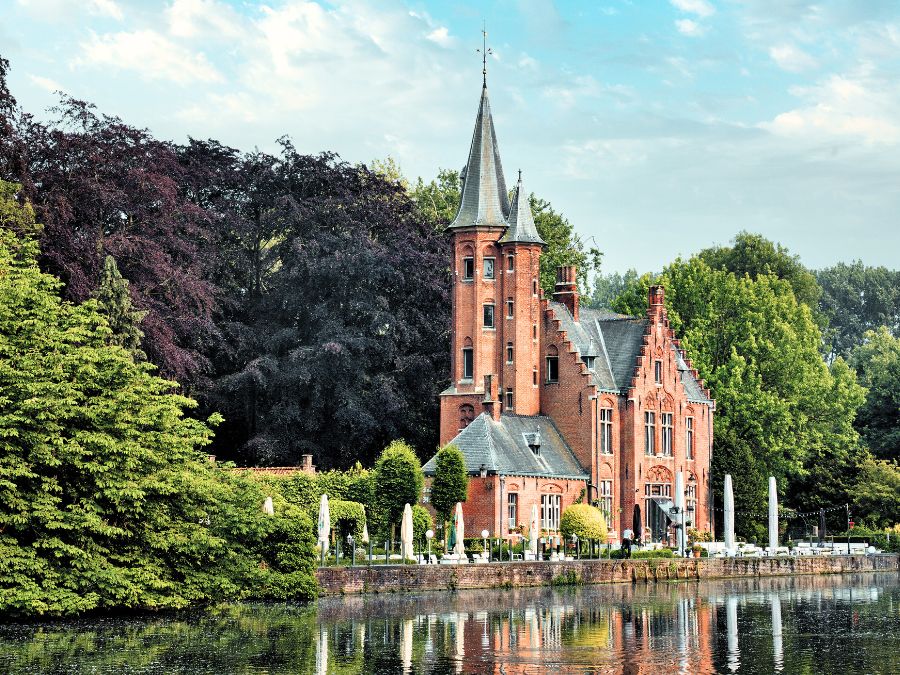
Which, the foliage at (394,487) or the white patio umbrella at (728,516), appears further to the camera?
the white patio umbrella at (728,516)

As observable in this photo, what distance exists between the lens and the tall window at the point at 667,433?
74062 millimetres

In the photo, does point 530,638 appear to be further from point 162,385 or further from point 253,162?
point 253,162

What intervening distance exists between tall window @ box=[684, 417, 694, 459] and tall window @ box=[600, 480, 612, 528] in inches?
248

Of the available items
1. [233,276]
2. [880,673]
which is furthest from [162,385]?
[233,276]

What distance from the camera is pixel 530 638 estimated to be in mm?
35906

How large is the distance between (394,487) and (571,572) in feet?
27.6

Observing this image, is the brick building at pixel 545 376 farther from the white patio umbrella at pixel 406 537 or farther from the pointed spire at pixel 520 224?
the white patio umbrella at pixel 406 537

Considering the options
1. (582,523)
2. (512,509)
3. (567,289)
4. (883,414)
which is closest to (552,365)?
(567,289)

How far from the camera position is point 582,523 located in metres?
62.2

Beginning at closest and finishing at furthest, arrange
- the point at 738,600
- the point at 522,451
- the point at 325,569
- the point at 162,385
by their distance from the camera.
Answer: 1. the point at 162,385
2. the point at 325,569
3. the point at 738,600
4. the point at 522,451

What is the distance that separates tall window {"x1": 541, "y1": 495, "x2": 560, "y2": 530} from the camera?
66.6 m

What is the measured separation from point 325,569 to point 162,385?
898 centimetres

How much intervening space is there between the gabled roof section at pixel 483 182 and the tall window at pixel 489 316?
3872 mm

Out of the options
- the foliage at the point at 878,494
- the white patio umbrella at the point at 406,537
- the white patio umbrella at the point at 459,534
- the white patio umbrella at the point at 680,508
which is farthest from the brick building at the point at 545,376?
the white patio umbrella at the point at 406,537
